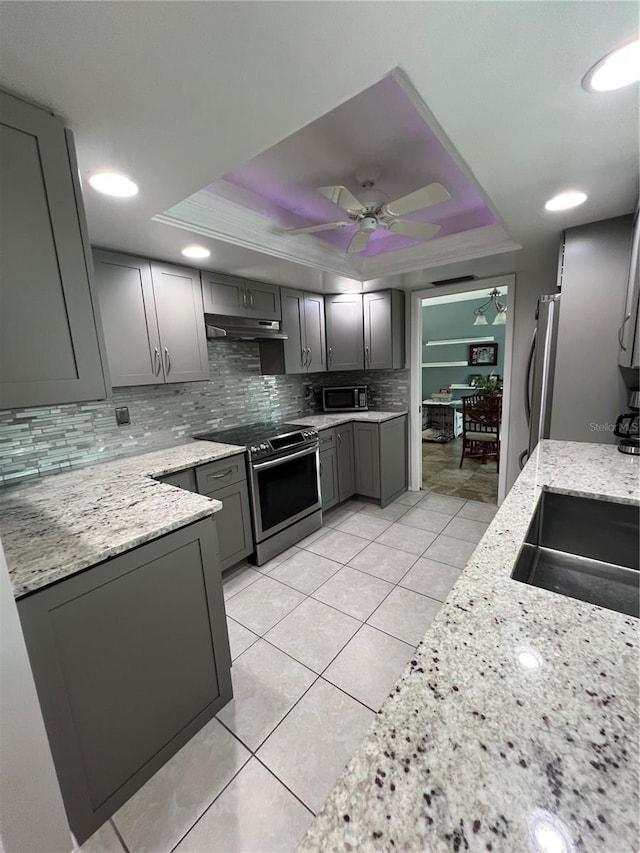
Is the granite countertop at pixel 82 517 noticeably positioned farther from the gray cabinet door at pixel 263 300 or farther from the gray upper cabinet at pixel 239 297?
the gray cabinet door at pixel 263 300

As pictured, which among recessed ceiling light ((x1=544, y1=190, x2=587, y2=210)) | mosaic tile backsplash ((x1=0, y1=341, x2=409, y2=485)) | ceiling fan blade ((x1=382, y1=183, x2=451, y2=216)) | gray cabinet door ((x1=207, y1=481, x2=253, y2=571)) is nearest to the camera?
ceiling fan blade ((x1=382, y1=183, x2=451, y2=216))

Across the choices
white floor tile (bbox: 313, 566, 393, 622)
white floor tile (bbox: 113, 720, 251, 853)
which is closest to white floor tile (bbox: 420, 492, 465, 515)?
white floor tile (bbox: 313, 566, 393, 622)

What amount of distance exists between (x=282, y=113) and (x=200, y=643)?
1.95m

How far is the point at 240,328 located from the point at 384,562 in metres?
2.14

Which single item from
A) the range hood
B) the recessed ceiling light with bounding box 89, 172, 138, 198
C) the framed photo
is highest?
the recessed ceiling light with bounding box 89, 172, 138, 198

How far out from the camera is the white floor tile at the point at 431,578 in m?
2.30

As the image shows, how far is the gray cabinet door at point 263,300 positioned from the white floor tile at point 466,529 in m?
2.45

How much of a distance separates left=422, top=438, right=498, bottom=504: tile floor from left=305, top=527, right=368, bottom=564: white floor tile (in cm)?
148

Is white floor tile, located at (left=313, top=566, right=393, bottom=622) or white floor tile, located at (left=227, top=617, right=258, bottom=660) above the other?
white floor tile, located at (left=313, top=566, right=393, bottom=622)

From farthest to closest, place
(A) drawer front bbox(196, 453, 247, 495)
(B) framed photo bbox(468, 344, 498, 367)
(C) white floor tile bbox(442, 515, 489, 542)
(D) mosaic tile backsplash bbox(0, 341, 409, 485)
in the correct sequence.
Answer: (B) framed photo bbox(468, 344, 498, 367) → (C) white floor tile bbox(442, 515, 489, 542) → (A) drawer front bbox(196, 453, 247, 495) → (D) mosaic tile backsplash bbox(0, 341, 409, 485)

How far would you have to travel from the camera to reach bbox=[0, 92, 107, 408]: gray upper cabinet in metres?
0.97

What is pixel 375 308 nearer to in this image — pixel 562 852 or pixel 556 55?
pixel 556 55

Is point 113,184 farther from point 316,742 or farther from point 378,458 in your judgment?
point 378,458

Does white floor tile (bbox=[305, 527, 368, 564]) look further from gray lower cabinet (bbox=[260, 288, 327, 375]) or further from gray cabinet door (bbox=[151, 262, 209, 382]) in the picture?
gray cabinet door (bbox=[151, 262, 209, 382])
